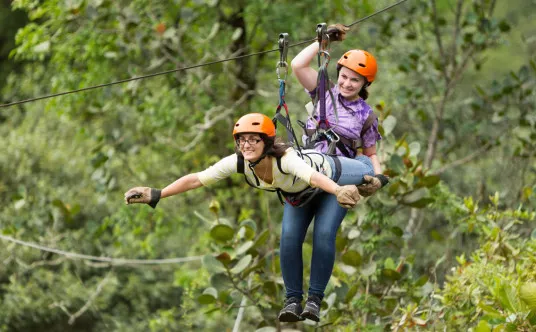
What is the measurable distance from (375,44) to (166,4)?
9.97 ft

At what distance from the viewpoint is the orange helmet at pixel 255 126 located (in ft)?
14.9

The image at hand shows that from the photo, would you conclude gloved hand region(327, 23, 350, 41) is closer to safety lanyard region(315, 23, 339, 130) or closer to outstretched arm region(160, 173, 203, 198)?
safety lanyard region(315, 23, 339, 130)

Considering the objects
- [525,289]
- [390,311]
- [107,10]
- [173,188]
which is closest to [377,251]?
[390,311]

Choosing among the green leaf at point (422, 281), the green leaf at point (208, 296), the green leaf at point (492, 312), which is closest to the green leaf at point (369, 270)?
the green leaf at point (422, 281)

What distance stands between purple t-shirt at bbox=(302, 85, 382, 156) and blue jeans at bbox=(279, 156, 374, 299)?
18cm

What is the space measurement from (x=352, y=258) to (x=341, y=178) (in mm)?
2158

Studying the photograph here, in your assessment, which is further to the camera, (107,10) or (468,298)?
(107,10)

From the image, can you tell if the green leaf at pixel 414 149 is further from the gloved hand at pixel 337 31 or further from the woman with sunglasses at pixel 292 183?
the woman with sunglasses at pixel 292 183

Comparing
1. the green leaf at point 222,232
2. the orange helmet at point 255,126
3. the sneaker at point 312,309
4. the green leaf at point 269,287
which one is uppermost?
the orange helmet at point 255,126

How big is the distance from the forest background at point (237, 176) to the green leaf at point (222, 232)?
2cm

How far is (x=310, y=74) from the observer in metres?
5.28

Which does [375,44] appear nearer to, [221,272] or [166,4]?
[166,4]

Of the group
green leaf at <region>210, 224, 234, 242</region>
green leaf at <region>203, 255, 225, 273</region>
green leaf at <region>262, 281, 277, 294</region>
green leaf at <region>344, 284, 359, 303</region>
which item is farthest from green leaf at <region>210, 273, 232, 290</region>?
green leaf at <region>344, 284, 359, 303</region>

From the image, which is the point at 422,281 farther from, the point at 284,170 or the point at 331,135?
the point at 284,170
